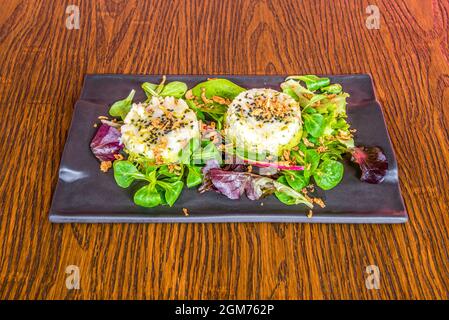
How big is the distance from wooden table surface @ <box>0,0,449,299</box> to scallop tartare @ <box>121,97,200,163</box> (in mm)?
249

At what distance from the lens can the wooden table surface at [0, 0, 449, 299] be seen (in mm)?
1434

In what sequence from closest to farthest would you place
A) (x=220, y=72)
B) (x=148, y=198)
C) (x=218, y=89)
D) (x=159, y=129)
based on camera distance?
(x=148, y=198) → (x=159, y=129) → (x=218, y=89) → (x=220, y=72)

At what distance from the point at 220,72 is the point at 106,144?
70 centimetres

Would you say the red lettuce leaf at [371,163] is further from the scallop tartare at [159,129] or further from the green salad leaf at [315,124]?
the scallop tartare at [159,129]

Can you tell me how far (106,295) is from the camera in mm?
1396

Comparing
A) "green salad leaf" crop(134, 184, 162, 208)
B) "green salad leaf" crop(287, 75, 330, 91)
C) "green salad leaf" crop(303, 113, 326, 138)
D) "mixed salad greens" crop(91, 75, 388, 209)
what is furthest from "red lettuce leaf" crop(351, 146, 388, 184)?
"green salad leaf" crop(134, 184, 162, 208)

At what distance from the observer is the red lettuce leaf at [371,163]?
1.58m

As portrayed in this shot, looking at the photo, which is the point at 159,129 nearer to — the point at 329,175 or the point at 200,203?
the point at 200,203

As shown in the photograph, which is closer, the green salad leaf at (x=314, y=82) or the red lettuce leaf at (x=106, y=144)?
the red lettuce leaf at (x=106, y=144)

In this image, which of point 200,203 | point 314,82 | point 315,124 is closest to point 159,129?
point 200,203

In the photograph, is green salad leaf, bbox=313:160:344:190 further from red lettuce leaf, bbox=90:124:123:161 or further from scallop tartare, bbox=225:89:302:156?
red lettuce leaf, bbox=90:124:123:161

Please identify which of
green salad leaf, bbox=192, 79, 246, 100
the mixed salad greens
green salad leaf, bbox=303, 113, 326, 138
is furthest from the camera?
green salad leaf, bbox=192, 79, 246, 100

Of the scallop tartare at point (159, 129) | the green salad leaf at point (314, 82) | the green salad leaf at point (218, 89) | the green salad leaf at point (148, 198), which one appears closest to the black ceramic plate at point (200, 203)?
the green salad leaf at point (148, 198)

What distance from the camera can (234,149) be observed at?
164 cm
